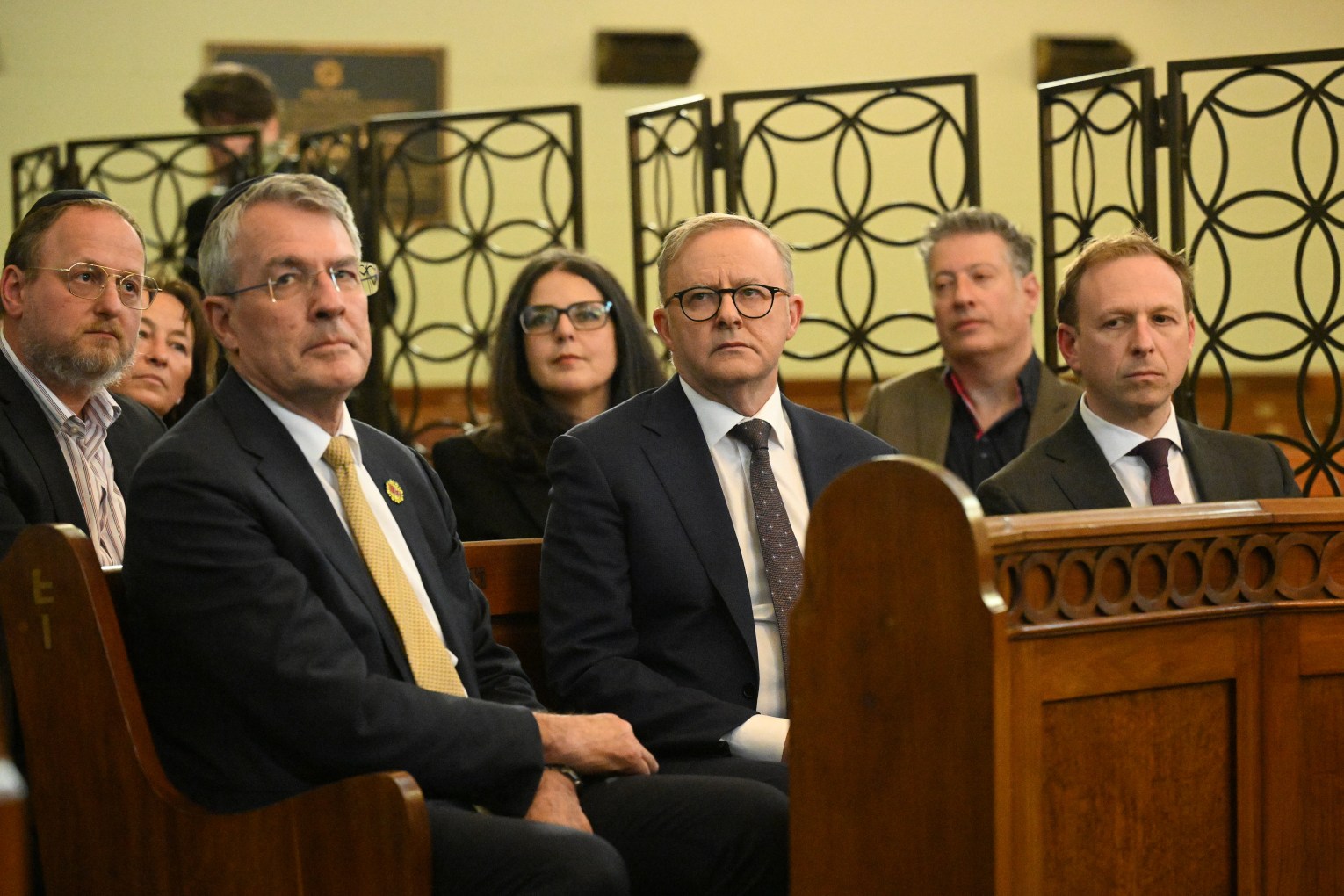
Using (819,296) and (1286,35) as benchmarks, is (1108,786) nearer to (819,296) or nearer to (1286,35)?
(819,296)

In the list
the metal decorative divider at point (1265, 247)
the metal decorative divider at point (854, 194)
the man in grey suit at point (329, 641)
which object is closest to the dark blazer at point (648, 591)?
the man in grey suit at point (329, 641)

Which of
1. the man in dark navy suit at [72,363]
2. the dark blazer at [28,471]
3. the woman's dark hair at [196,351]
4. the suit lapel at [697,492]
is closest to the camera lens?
the suit lapel at [697,492]

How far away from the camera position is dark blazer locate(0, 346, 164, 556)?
2684 millimetres

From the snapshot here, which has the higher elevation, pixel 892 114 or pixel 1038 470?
pixel 892 114

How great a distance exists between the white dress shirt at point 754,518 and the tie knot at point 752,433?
0.04 ft

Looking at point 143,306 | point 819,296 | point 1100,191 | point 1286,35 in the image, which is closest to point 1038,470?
point 143,306

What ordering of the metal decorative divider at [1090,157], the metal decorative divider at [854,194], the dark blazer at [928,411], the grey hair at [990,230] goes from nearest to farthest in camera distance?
1. the dark blazer at [928,411]
2. the grey hair at [990,230]
3. the metal decorative divider at [1090,157]
4. the metal decorative divider at [854,194]

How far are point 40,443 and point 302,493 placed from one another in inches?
35.1

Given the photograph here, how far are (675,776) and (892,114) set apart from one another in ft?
24.8

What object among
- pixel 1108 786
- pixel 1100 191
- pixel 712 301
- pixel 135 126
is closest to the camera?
pixel 1108 786

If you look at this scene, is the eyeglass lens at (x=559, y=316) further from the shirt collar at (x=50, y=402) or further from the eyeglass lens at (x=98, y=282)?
the shirt collar at (x=50, y=402)

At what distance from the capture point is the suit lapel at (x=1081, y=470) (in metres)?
2.82

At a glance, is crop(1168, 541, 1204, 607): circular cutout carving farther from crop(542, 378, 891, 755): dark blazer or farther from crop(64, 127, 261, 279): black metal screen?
crop(64, 127, 261, 279): black metal screen

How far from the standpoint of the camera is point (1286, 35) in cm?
955
